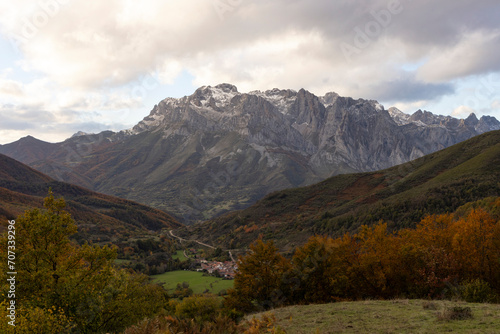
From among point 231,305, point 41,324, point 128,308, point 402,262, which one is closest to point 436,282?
point 402,262

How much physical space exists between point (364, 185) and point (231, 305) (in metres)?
109

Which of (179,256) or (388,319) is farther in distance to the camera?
(179,256)

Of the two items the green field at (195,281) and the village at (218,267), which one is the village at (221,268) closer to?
the village at (218,267)

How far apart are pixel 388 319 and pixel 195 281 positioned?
200 ft

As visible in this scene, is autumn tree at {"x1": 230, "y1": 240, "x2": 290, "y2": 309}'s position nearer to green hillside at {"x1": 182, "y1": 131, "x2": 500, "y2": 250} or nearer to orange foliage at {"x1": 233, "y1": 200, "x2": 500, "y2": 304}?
orange foliage at {"x1": 233, "y1": 200, "x2": 500, "y2": 304}

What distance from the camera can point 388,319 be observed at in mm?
17703

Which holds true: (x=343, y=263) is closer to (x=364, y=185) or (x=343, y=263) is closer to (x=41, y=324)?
(x=41, y=324)

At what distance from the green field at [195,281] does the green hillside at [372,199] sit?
2798 centimetres

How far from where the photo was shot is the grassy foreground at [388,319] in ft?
49.1

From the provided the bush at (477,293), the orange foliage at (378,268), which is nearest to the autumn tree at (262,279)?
the orange foliage at (378,268)

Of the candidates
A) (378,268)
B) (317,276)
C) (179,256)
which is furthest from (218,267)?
(378,268)

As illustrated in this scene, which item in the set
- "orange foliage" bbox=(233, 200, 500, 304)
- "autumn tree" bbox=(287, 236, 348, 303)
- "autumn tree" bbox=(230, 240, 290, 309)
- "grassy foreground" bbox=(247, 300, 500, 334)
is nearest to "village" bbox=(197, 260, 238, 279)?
"autumn tree" bbox=(230, 240, 290, 309)

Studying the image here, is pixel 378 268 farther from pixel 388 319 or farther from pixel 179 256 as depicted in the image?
pixel 179 256

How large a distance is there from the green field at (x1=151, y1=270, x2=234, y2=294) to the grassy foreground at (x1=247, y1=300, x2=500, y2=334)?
136ft
